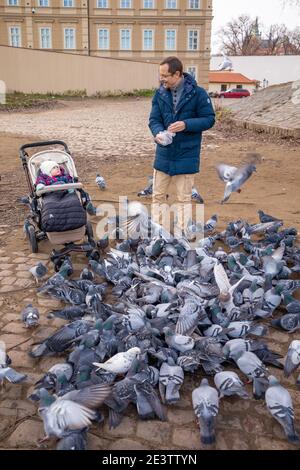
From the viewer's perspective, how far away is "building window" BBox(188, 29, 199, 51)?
42.2 meters

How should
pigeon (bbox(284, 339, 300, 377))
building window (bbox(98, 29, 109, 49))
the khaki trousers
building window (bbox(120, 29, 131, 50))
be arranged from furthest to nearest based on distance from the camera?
building window (bbox(120, 29, 131, 50)) → building window (bbox(98, 29, 109, 49)) → the khaki trousers → pigeon (bbox(284, 339, 300, 377))

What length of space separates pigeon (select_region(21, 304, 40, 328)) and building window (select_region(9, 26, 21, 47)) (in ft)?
145

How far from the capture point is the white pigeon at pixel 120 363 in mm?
2674

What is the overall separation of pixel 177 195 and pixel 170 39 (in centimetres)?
4214

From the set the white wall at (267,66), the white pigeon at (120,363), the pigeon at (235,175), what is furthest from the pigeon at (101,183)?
the white wall at (267,66)

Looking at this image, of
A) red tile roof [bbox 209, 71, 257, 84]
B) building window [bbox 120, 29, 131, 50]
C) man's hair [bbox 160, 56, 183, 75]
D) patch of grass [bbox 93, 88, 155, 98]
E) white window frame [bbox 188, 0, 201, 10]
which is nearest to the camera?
man's hair [bbox 160, 56, 183, 75]

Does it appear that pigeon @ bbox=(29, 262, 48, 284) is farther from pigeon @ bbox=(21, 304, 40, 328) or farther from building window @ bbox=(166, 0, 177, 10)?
building window @ bbox=(166, 0, 177, 10)

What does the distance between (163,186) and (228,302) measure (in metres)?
1.76

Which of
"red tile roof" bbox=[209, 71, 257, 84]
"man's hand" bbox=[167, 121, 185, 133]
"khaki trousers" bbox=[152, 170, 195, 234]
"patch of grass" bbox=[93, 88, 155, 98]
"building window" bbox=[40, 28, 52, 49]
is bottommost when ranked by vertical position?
"khaki trousers" bbox=[152, 170, 195, 234]

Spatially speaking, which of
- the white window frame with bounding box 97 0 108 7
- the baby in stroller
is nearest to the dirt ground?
the baby in stroller

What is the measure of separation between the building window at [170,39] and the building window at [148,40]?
1572 mm

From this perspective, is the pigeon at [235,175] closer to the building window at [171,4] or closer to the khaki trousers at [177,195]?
the khaki trousers at [177,195]

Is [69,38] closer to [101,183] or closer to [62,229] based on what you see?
[101,183]
